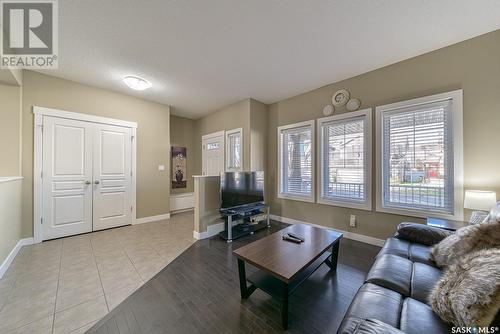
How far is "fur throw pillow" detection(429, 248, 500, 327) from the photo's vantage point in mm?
751

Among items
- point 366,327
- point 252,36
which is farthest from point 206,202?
A: point 366,327

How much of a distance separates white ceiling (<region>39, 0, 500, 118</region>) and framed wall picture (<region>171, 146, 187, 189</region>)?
2.38 meters

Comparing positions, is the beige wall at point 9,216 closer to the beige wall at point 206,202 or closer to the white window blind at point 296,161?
the beige wall at point 206,202

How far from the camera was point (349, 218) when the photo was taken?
319 centimetres

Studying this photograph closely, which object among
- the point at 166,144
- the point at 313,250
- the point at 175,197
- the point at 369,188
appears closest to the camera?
the point at 313,250

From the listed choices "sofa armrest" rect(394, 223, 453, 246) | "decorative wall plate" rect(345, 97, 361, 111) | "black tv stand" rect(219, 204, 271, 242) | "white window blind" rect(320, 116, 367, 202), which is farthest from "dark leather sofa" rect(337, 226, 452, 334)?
"decorative wall plate" rect(345, 97, 361, 111)

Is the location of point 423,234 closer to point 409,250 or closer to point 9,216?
point 409,250

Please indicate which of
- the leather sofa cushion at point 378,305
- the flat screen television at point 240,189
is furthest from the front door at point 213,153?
the leather sofa cushion at point 378,305

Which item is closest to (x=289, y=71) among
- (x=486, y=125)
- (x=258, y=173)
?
(x=258, y=173)

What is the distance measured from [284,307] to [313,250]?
1.91ft

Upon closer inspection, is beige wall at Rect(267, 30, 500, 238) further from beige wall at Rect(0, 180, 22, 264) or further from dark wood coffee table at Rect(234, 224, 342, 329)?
beige wall at Rect(0, 180, 22, 264)

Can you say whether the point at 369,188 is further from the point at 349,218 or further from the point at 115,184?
the point at 115,184

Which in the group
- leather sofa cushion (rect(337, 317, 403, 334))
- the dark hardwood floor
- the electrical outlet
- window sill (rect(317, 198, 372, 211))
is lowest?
the dark hardwood floor

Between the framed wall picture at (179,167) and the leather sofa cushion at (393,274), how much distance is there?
4.98m
